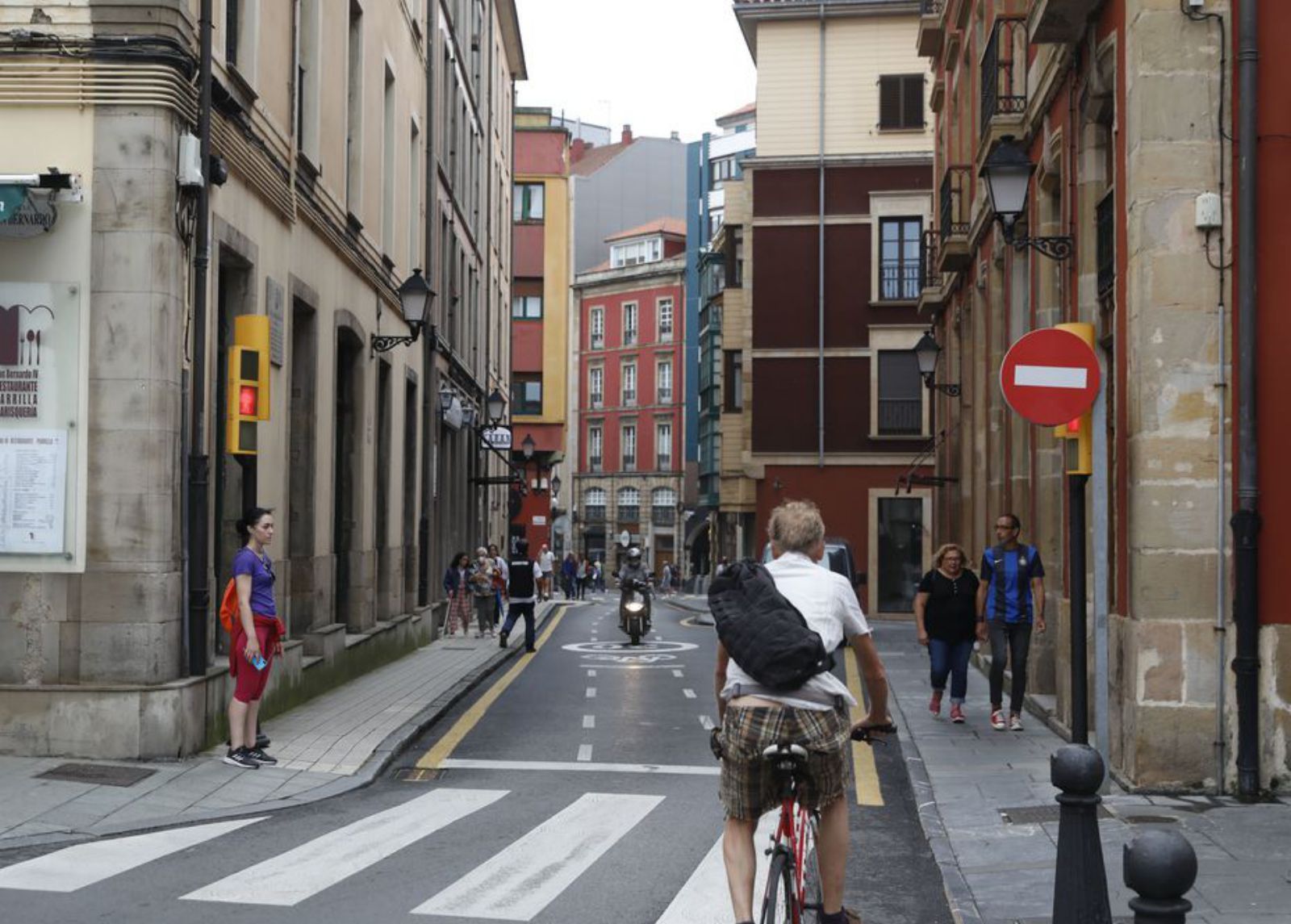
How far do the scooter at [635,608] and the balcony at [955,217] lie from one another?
6888 millimetres

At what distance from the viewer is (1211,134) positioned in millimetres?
10320

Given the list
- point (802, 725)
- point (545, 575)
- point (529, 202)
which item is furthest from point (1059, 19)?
point (529, 202)

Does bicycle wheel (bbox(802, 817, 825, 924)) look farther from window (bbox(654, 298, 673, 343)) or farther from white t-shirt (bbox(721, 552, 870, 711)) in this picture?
window (bbox(654, 298, 673, 343))

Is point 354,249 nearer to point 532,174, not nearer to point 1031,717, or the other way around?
point 1031,717

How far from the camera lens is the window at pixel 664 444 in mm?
83125

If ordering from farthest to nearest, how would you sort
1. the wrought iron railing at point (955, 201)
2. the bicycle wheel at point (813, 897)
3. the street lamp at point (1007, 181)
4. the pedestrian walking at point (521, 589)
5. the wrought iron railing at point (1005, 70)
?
1. the pedestrian walking at point (521, 589)
2. the wrought iron railing at point (955, 201)
3. the wrought iron railing at point (1005, 70)
4. the street lamp at point (1007, 181)
5. the bicycle wheel at point (813, 897)

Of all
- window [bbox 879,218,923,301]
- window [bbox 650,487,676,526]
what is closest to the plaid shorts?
window [bbox 879,218,923,301]

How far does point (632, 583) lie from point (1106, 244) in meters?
15.2

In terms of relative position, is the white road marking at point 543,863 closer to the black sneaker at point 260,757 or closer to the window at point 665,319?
the black sneaker at point 260,757

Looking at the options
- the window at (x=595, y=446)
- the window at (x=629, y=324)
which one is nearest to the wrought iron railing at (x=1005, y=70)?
the window at (x=629, y=324)

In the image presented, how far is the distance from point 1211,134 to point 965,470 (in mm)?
14179

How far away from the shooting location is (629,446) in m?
85.1

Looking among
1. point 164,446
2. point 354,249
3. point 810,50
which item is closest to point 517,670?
point 354,249

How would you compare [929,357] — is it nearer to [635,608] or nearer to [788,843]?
[635,608]
